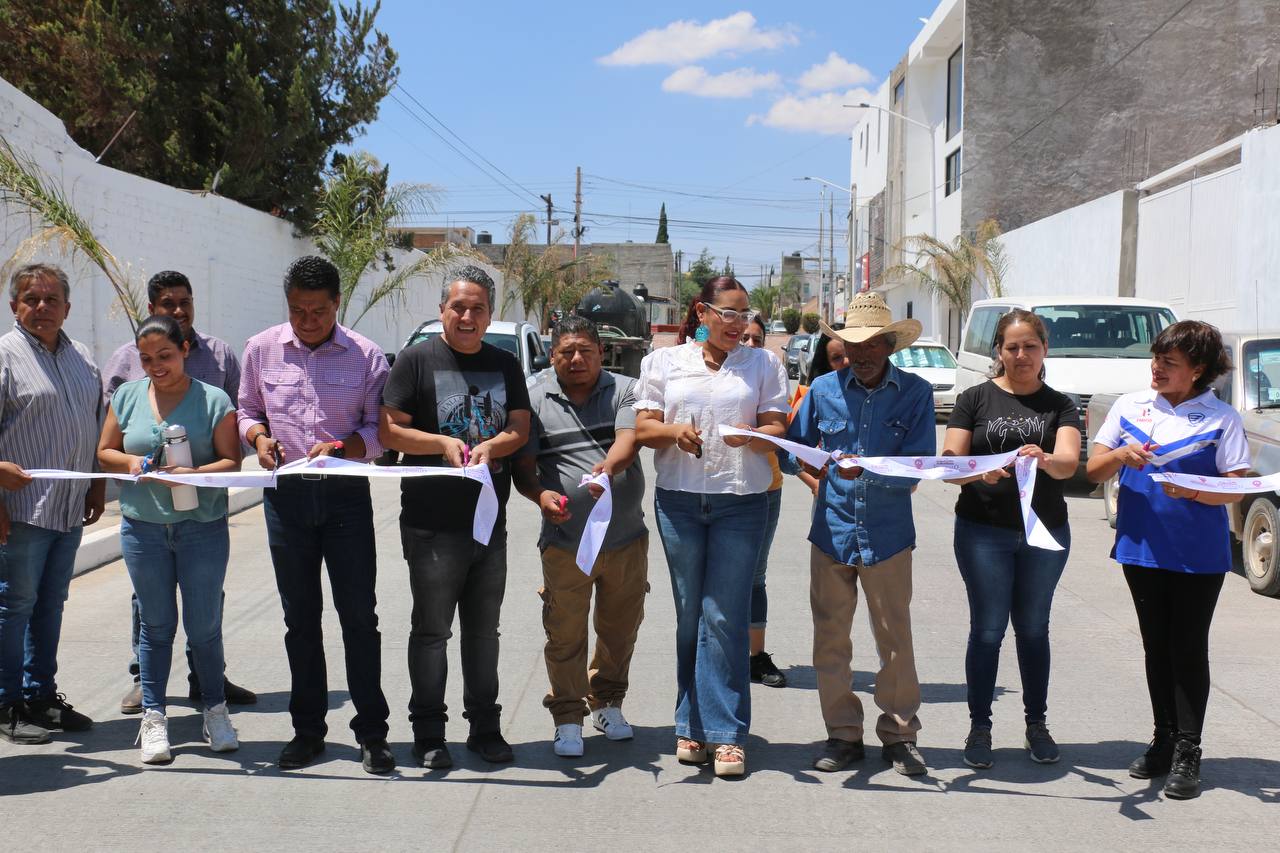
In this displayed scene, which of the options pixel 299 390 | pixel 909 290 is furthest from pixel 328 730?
pixel 909 290

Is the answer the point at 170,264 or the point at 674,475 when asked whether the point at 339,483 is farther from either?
the point at 170,264

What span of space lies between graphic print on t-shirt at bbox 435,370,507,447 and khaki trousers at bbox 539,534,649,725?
2.03ft

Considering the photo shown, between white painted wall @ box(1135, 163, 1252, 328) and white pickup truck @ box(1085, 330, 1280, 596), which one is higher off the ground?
white painted wall @ box(1135, 163, 1252, 328)

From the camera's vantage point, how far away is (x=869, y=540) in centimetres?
490

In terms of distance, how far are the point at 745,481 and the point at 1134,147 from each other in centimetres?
3462

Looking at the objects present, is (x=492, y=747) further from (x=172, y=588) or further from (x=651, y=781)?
(x=172, y=588)

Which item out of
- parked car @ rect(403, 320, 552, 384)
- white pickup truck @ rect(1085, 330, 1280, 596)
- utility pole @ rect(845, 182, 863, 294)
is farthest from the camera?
utility pole @ rect(845, 182, 863, 294)

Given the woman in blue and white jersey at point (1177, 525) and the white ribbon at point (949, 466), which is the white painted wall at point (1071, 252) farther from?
the white ribbon at point (949, 466)

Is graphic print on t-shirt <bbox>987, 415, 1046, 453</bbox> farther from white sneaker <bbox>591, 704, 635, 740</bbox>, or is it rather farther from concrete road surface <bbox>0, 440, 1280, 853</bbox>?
white sneaker <bbox>591, 704, 635, 740</bbox>

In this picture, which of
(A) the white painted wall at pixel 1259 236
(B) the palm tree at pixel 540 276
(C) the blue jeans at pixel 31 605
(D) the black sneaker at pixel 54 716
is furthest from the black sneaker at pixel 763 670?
(B) the palm tree at pixel 540 276

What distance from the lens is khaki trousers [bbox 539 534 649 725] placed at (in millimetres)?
A: 5148

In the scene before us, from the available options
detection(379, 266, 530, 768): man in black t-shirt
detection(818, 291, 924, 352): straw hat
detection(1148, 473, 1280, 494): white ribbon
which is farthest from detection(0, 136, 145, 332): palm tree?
detection(1148, 473, 1280, 494): white ribbon

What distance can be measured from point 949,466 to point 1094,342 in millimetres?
11354

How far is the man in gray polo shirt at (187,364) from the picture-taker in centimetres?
566
